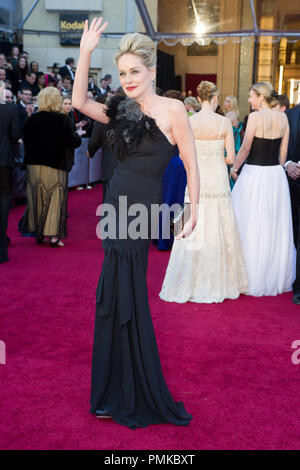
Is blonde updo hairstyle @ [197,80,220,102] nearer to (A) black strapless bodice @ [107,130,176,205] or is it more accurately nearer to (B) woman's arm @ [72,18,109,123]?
(A) black strapless bodice @ [107,130,176,205]

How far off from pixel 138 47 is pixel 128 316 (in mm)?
1289

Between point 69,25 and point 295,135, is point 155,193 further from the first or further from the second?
point 69,25

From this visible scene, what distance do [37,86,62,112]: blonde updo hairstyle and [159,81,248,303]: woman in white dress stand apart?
2142 millimetres

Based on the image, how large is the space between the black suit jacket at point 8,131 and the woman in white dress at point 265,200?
2.66m

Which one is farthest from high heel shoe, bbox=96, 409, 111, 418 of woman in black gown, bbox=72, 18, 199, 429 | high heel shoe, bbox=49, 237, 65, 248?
high heel shoe, bbox=49, 237, 65, 248

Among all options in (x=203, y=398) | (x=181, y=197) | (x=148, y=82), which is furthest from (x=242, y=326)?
(x=181, y=197)

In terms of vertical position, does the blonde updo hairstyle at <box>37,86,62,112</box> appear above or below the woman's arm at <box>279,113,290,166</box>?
above

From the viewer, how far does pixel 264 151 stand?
17.3 ft

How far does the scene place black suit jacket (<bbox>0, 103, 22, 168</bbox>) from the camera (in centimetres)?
626

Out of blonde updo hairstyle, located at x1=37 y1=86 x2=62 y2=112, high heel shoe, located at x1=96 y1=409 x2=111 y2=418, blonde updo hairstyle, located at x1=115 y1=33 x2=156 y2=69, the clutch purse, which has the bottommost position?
high heel shoe, located at x1=96 y1=409 x2=111 y2=418

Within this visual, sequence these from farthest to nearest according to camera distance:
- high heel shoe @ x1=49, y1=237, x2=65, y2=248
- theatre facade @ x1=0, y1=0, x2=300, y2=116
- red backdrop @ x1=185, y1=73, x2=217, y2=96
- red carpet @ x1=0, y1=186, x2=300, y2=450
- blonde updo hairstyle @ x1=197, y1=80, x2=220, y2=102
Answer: red backdrop @ x1=185, y1=73, x2=217, y2=96 → theatre facade @ x1=0, y1=0, x2=300, y2=116 → high heel shoe @ x1=49, y1=237, x2=65, y2=248 → blonde updo hairstyle @ x1=197, y1=80, x2=220, y2=102 → red carpet @ x1=0, y1=186, x2=300, y2=450

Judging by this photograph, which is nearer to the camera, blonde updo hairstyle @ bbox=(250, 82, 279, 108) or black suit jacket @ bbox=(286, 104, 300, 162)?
black suit jacket @ bbox=(286, 104, 300, 162)

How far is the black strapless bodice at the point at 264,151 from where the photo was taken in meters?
5.26
